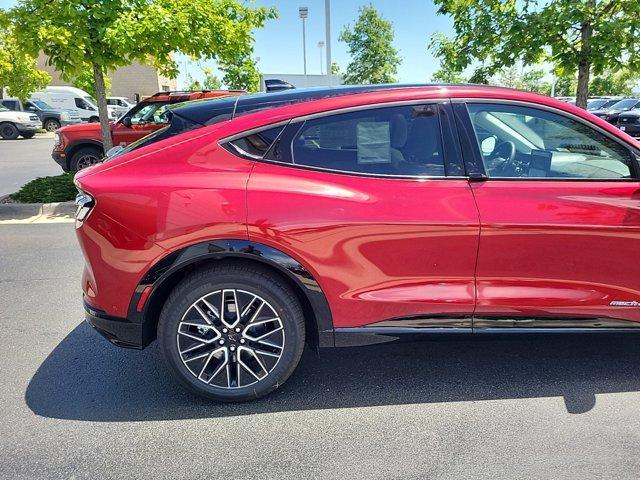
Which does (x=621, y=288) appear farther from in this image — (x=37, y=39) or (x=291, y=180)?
(x=37, y=39)

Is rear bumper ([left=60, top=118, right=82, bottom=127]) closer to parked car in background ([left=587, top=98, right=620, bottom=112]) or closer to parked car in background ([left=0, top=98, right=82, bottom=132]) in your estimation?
parked car in background ([left=0, top=98, right=82, bottom=132])

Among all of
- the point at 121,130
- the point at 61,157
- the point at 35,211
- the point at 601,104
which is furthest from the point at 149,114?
the point at 601,104

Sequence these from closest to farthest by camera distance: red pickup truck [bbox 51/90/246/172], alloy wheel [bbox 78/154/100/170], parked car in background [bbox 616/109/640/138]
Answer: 1. red pickup truck [bbox 51/90/246/172]
2. alloy wheel [bbox 78/154/100/170]
3. parked car in background [bbox 616/109/640/138]

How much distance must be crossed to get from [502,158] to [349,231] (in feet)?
3.41

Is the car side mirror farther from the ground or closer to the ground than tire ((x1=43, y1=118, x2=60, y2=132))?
farther from the ground

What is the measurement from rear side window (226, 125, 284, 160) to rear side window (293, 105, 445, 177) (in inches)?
4.9

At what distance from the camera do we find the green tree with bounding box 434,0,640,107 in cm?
645

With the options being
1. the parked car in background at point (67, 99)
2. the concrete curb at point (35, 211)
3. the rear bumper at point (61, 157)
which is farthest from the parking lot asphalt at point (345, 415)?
the parked car in background at point (67, 99)

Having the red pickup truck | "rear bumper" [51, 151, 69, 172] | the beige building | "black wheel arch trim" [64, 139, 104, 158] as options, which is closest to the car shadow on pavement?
the red pickup truck

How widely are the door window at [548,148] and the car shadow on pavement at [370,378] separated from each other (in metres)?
0.93

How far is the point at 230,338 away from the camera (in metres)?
2.73

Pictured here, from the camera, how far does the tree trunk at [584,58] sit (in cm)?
676

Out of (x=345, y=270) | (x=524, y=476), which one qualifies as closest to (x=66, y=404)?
(x=345, y=270)

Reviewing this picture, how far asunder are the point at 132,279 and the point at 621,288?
8.77ft
